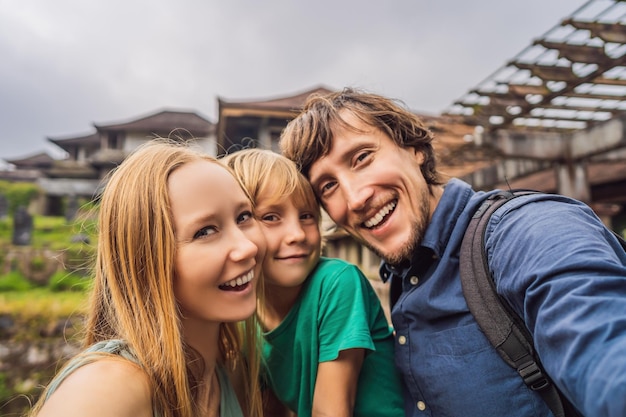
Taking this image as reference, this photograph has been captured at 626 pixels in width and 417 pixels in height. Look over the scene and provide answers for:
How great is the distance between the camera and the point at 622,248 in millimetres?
1168

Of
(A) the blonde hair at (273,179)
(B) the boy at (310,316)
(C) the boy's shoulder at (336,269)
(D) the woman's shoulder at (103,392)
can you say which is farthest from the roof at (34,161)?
(D) the woman's shoulder at (103,392)

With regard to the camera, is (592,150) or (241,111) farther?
(241,111)

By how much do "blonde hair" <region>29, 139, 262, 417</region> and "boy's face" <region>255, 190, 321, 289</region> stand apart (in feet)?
1.71

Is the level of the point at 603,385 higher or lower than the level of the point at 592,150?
lower

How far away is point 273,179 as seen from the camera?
6.11ft

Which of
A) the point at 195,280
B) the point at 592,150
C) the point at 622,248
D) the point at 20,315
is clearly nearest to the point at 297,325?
the point at 195,280

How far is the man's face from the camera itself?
68.9 inches

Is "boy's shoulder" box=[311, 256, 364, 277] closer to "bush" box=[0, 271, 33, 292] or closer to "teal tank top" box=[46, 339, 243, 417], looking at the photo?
"teal tank top" box=[46, 339, 243, 417]

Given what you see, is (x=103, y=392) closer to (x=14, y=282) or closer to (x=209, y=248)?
(x=209, y=248)

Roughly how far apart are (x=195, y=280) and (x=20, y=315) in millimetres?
10643

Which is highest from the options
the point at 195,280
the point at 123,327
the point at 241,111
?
the point at 241,111

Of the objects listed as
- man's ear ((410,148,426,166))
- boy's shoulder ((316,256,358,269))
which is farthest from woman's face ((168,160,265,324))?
man's ear ((410,148,426,166))

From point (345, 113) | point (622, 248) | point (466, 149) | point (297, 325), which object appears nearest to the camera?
Result: point (622, 248)

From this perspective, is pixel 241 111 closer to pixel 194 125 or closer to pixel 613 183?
pixel 613 183
